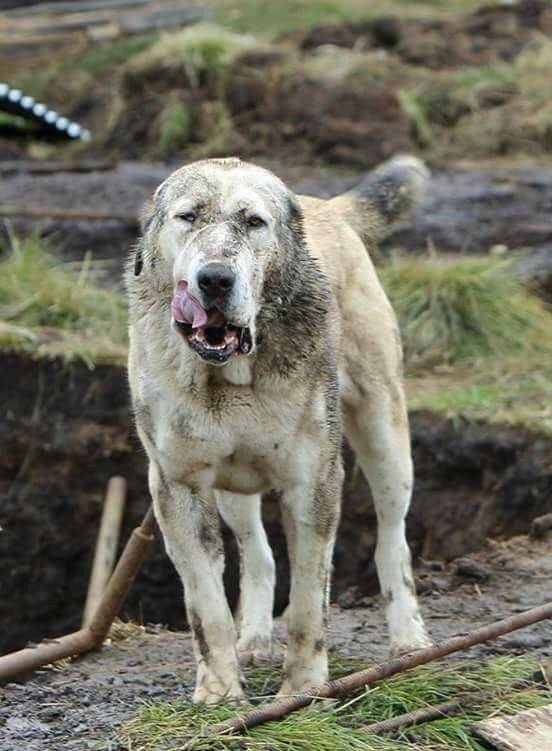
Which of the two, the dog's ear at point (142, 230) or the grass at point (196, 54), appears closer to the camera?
the dog's ear at point (142, 230)

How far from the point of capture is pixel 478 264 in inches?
479

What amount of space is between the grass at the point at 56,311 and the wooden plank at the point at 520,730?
5822mm

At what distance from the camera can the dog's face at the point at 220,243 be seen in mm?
5156

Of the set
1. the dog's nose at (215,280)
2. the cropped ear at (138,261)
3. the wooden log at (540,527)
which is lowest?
the wooden log at (540,527)

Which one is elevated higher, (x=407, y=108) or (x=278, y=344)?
(x=407, y=108)

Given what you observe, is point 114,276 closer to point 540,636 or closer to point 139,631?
point 139,631

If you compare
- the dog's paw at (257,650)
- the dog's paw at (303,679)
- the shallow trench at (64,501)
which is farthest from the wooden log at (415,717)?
the shallow trench at (64,501)

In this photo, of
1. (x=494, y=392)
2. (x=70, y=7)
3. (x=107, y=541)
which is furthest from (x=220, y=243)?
(x=70, y=7)

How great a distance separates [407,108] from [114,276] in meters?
4.94

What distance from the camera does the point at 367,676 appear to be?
225 inches

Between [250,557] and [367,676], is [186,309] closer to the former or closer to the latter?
[367,676]

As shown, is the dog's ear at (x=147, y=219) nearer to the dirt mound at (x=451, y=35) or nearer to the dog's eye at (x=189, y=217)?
the dog's eye at (x=189, y=217)

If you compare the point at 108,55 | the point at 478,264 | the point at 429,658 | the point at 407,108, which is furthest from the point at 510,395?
the point at 108,55

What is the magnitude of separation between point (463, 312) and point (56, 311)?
9.66 feet
